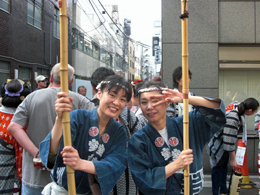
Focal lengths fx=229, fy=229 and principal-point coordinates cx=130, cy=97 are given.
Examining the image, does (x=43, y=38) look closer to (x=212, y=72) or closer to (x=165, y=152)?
(x=212, y=72)

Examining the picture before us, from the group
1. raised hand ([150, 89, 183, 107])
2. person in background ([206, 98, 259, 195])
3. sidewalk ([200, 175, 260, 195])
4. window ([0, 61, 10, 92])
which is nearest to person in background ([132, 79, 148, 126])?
raised hand ([150, 89, 183, 107])

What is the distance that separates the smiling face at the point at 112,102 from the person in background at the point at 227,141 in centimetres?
250

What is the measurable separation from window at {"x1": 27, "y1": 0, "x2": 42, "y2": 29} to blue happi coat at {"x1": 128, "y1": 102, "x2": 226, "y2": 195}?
13.9m

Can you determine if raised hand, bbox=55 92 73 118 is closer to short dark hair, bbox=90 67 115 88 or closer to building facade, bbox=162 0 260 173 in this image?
short dark hair, bbox=90 67 115 88

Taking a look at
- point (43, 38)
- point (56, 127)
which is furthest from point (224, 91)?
point (43, 38)

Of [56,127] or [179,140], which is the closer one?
[56,127]

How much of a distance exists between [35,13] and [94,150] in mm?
14669

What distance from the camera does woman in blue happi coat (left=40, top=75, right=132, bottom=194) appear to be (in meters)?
1.58

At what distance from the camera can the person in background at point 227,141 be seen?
3602 millimetres

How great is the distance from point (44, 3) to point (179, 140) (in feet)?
52.2

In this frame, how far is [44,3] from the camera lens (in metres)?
15.0

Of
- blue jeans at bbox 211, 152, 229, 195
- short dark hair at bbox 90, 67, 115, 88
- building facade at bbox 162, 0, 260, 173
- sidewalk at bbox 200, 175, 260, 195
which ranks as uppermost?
building facade at bbox 162, 0, 260, 173

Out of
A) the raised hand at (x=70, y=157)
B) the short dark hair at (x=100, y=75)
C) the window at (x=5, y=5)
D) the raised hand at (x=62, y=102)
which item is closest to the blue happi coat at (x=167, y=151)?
the raised hand at (x=70, y=157)

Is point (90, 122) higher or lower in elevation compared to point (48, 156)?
higher
